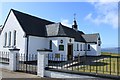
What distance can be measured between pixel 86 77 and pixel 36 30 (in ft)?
48.1

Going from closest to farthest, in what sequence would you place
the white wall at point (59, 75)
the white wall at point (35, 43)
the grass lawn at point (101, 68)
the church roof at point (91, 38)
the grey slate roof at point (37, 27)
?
the white wall at point (59, 75), the grass lawn at point (101, 68), the white wall at point (35, 43), the grey slate roof at point (37, 27), the church roof at point (91, 38)

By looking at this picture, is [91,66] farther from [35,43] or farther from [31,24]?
[31,24]

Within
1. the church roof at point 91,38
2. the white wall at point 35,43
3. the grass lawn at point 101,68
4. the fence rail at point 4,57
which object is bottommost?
the grass lawn at point 101,68

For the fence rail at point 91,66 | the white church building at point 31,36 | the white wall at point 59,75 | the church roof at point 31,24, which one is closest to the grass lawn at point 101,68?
the fence rail at point 91,66

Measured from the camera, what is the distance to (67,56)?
23844 mm

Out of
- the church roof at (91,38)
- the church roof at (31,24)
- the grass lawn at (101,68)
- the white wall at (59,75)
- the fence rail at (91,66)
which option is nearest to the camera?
the white wall at (59,75)

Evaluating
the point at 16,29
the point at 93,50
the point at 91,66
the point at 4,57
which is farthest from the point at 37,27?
the point at 93,50

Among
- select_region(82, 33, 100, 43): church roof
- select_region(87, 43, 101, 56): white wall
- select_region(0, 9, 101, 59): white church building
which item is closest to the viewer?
select_region(0, 9, 101, 59): white church building

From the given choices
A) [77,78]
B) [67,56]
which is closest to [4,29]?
[67,56]

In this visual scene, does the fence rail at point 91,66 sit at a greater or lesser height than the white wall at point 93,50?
lesser

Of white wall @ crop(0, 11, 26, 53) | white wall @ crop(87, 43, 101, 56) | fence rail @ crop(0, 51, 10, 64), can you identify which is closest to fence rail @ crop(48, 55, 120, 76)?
fence rail @ crop(0, 51, 10, 64)

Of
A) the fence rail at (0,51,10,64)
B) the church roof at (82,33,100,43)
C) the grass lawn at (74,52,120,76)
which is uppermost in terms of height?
the church roof at (82,33,100,43)

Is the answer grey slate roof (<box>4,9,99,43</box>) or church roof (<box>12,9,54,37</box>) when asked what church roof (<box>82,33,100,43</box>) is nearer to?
grey slate roof (<box>4,9,99,43</box>)

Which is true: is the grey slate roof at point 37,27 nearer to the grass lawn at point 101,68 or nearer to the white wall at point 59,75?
the grass lawn at point 101,68
